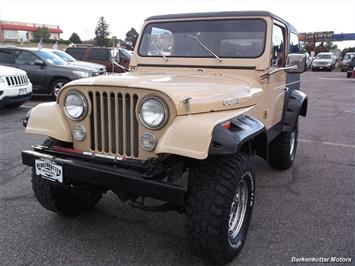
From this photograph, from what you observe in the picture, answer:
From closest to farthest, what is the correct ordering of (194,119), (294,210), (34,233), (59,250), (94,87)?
(194,119)
(94,87)
(59,250)
(34,233)
(294,210)

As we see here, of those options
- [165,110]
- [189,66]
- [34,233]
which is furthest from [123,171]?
[189,66]

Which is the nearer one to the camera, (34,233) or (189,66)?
(34,233)

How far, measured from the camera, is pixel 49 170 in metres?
2.77

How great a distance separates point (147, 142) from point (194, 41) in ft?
5.46

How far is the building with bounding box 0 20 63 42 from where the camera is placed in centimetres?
7069

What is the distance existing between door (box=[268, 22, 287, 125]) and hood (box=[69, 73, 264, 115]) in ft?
1.21

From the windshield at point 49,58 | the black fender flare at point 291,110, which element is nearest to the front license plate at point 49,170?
the black fender flare at point 291,110

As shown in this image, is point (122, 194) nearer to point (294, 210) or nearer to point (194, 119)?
point (194, 119)

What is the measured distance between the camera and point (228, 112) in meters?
2.84

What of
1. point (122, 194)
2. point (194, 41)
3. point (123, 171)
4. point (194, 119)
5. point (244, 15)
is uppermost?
point (244, 15)

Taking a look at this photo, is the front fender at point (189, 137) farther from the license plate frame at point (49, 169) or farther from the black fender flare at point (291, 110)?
the black fender flare at point (291, 110)

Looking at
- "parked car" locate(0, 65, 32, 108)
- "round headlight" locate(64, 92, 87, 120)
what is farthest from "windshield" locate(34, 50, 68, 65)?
"round headlight" locate(64, 92, 87, 120)

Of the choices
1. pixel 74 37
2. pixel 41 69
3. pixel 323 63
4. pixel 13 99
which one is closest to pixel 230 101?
pixel 13 99

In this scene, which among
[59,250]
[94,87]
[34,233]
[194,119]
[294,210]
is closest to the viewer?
[194,119]
